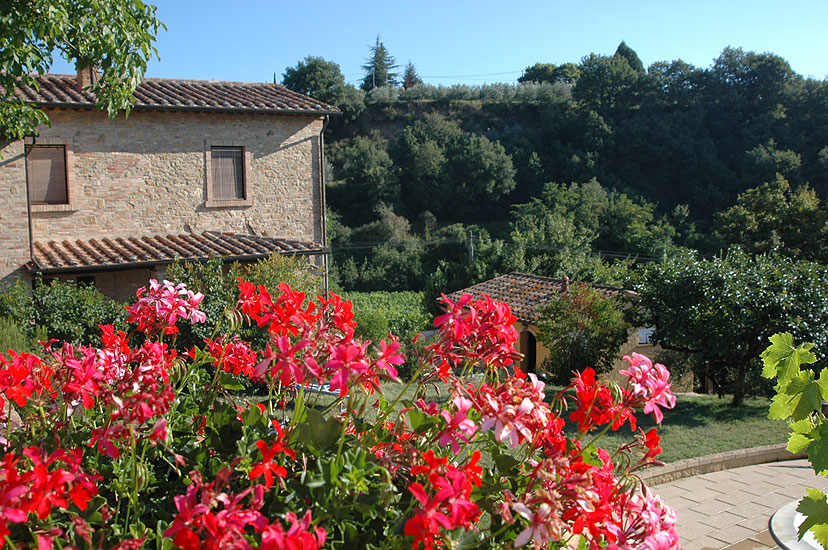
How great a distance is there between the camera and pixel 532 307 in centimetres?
1742

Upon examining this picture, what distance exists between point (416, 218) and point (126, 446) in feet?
150

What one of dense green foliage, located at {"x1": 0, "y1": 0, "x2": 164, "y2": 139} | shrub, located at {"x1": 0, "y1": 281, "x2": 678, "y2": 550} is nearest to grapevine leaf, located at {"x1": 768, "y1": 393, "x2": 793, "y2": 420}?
shrub, located at {"x1": 0, "y1": 281, "x2": 678, "y2": 550}

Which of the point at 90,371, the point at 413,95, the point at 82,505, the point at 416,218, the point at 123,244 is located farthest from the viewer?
the point at 413,95

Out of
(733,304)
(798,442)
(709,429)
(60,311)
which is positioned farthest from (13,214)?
(798,442)

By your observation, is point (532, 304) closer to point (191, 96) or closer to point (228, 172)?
point (228, 172)

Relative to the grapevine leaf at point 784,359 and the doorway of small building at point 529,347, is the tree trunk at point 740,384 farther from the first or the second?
the grapevine leaf at point 784,359

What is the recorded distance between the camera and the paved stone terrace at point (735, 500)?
582 cm

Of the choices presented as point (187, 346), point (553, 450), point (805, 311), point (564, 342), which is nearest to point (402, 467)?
point (553, 450)

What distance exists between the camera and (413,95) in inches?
2222

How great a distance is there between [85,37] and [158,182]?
6.66 m

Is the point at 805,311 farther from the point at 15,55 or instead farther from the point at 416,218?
the point at 416,218

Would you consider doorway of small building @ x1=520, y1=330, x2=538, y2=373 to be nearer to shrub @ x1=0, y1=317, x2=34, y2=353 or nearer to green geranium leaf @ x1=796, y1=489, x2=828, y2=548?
shrub @ x1=0, y1=317, x2=34, y2=353

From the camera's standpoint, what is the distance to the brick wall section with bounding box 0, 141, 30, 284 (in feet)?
40.7

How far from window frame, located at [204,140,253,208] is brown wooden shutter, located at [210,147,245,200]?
5 cm
